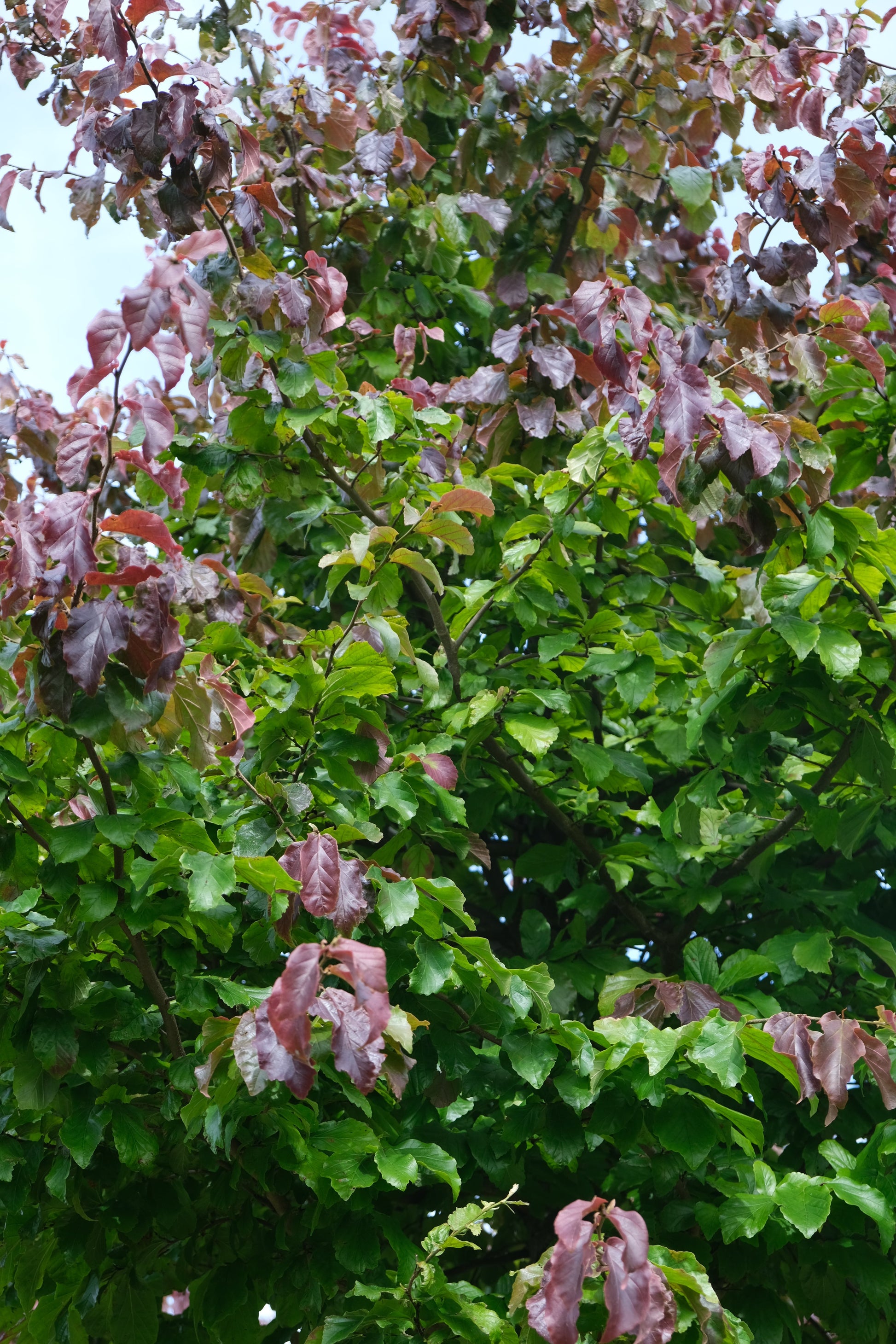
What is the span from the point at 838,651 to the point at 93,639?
1.39m

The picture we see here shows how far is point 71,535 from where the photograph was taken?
1.70 metres

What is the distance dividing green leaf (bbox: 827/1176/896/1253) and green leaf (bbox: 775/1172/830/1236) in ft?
0.09

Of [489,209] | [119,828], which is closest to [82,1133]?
[119,828]

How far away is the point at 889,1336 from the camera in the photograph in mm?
2941

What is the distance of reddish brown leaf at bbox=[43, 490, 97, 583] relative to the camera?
1.69 m

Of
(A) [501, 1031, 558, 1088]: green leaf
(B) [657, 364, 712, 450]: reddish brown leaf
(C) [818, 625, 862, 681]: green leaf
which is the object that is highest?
(B) [657, 364, 712, 450]: reddish brown leaf

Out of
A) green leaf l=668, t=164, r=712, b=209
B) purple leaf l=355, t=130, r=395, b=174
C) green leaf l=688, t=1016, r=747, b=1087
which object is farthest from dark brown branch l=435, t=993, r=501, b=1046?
green leaf l=668, t=164, r=712, b=209

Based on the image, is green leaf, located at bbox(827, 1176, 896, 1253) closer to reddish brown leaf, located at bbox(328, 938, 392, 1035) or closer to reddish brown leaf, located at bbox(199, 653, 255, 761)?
reddish brown leaf, located at bbox(328, 938, 392, 1035)

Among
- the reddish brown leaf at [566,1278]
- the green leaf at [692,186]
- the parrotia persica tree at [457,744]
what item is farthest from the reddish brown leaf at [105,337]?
the green leaf at [692,186]

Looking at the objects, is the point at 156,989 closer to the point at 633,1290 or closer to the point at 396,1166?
the point at 396,1166

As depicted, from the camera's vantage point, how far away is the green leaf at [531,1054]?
7.21ft

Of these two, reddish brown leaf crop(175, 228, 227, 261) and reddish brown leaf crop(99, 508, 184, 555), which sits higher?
reddish brown leaf crop(175, 228, 227, 261)

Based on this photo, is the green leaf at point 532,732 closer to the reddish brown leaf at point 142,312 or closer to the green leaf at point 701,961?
the green leaf at point 701,961

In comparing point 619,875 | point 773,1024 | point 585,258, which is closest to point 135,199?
point 585,258
